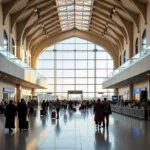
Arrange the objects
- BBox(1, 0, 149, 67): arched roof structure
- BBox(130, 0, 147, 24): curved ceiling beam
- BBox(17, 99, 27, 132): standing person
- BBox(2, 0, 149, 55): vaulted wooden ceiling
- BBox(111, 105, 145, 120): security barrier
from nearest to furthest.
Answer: BBox(17, 99, 27, 132): standing person
BBox(111, 105, 145, 120): security barrier
BBox(130, 0, 147, 24): curved ceiling beam
BBox(2, 0, 149, 55): vaulted wooden ceiling
BBox(1, 0, 149, 67): arched roof structure

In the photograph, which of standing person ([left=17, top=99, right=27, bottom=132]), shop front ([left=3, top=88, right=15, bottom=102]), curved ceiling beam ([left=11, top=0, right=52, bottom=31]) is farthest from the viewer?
shop front ([left=3, top=88, right=15, bottom=102])

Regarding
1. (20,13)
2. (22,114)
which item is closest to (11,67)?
(20,13)

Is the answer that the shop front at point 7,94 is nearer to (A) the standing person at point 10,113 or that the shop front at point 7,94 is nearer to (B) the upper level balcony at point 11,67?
(B) the upper level balcony at point 11,67

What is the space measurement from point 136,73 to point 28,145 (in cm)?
1886

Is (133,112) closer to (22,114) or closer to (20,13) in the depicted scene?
(22,114)

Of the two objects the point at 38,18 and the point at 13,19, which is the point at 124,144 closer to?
the point at 13,19

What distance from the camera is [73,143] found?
36.3 feet

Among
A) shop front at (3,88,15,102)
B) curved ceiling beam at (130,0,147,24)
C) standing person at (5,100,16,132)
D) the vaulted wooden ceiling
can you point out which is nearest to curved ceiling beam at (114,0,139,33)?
the vaulted wooden ceiling

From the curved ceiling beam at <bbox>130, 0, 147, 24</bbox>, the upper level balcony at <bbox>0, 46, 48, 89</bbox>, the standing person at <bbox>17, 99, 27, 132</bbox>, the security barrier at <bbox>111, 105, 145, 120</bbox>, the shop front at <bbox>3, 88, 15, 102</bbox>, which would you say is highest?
the curved ceiling beam at <bbox>130, 0, 147, 24</bbox>

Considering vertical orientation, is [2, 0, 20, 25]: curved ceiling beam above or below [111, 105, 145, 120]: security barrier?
above

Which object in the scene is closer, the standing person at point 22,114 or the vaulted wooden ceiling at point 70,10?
the standing person at point 22,114

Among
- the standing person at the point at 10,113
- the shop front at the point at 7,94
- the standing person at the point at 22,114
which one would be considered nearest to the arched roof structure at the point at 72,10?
the shop front at the point at 7,94

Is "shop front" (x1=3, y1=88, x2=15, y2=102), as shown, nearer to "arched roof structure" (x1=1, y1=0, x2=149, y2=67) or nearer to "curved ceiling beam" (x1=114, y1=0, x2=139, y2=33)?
"arched roof structure" (x1=1, y1=0, x2=149, y2=67)

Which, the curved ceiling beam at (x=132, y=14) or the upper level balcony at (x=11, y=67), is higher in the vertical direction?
the curved ceiling beam at (x=132, y=14)
